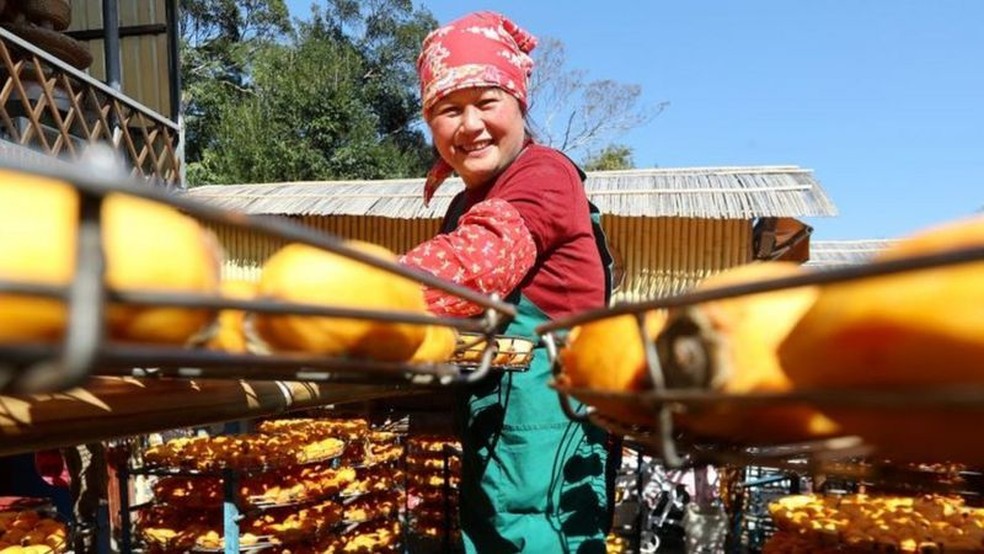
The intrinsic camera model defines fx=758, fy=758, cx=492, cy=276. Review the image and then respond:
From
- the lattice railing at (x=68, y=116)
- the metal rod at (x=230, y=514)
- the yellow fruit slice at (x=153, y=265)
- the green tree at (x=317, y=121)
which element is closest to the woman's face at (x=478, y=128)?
the yellow fruit slice at (x=153, y=265)

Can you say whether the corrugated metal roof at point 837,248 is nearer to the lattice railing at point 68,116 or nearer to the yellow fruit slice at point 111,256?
the lattice railing at point 68,116

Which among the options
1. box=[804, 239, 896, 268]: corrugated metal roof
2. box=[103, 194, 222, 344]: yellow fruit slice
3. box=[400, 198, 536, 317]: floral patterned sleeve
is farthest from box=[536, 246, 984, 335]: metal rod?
box=[804, 239, 896, 268]: corrugated metal roof

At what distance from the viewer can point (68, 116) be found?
5.02 m

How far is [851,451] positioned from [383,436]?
15.2ft

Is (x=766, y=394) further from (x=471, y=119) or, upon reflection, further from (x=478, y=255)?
(x=471, y=119)

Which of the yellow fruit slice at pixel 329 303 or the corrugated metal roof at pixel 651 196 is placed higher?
the corrugated metal roof at pixel 651 196

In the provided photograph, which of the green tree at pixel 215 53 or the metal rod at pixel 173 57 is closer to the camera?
the metal rod at pixel 173 57

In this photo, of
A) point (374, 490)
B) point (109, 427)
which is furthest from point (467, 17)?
point (374, 490)

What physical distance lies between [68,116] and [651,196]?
478 cm

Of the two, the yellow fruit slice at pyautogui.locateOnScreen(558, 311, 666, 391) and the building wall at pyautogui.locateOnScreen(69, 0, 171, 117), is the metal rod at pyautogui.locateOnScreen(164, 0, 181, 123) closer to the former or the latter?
the building wall at pyautogui.locateOnScreen(69, 0, 171, 117)

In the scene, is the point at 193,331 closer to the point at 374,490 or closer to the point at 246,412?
the point at 246,412

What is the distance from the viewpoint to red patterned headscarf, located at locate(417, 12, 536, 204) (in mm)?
1485

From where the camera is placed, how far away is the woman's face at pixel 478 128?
59.1 inches

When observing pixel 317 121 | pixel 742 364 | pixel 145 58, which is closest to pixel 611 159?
pixel 317 121
